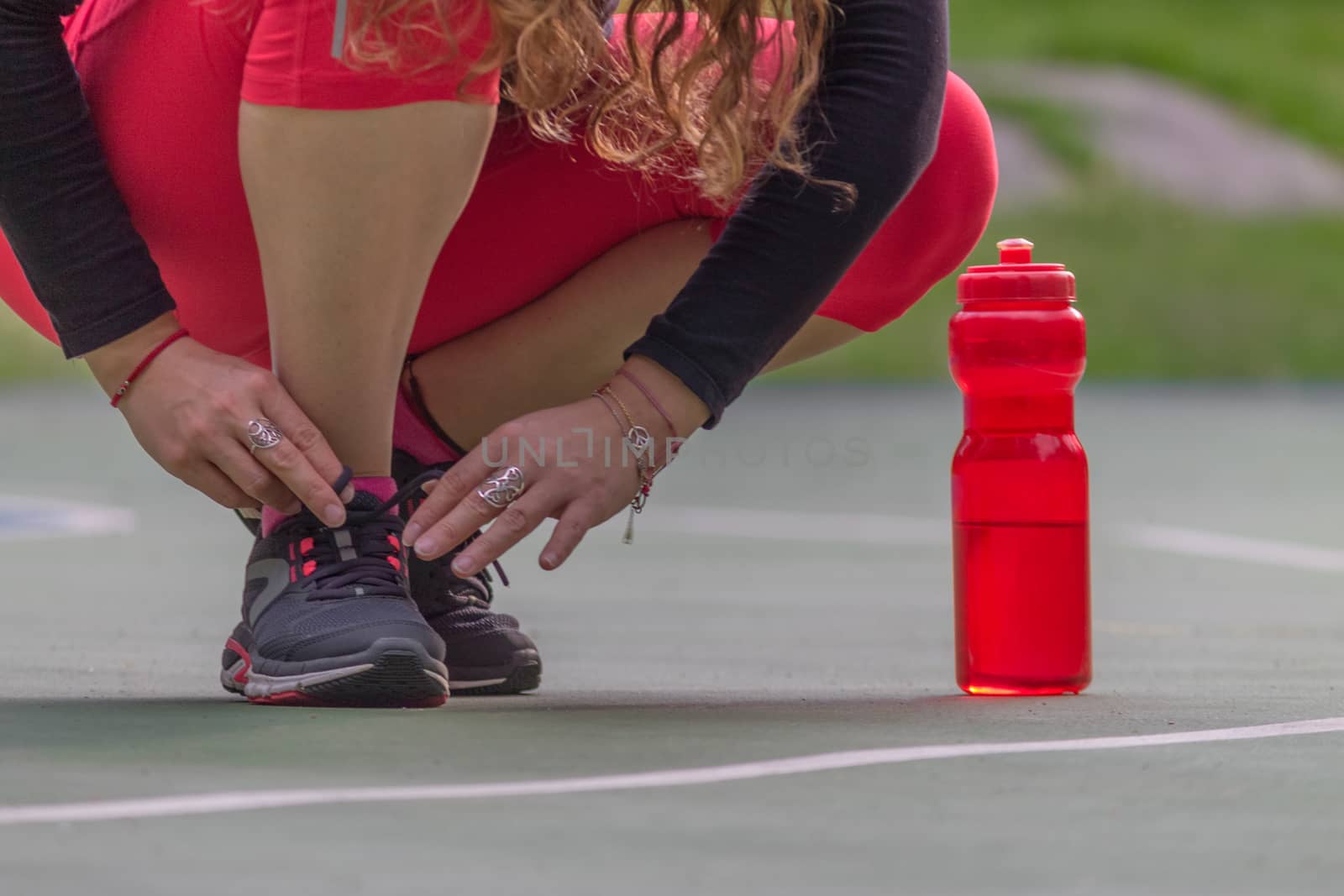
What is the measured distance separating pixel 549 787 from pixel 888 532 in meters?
2.73

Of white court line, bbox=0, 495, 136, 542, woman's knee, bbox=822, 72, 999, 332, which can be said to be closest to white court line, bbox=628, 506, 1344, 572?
white court line, bbox=0, 495, 136, 542

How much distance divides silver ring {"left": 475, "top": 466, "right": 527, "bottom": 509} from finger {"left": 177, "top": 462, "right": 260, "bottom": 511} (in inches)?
7.5

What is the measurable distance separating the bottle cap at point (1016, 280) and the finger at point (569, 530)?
1.36ft

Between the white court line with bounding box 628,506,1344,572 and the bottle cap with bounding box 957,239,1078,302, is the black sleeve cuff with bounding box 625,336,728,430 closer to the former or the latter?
the bottle cap with bounding box 957,239,1078,302

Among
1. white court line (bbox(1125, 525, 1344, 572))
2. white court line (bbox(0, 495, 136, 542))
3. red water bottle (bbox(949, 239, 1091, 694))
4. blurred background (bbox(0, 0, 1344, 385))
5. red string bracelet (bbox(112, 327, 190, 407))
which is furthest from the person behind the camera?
blurred background (bbox(0, 0, 1344, 385))

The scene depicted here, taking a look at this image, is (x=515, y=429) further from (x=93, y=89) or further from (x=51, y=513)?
(x=51, y=513)

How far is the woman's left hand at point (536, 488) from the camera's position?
1.45m

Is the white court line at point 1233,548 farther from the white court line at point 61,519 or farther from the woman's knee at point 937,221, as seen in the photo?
the white court line at point 61,519

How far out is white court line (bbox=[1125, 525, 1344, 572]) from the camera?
3254 mm

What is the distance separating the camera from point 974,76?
18.8 metres

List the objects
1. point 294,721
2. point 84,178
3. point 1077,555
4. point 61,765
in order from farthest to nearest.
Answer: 1. point 1077,555
2. point 84,178
3. point 294,721
4. point 61,765

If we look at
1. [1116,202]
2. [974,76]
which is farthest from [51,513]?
[974,76]

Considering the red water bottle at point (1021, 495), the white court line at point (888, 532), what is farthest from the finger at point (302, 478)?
the white court line at point (888, 532)

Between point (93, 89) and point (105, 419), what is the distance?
679cm
